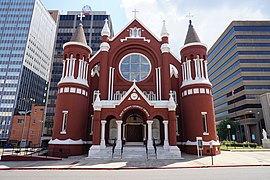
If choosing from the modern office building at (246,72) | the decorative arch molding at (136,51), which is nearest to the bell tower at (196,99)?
the decorative arch molding at (136,51)

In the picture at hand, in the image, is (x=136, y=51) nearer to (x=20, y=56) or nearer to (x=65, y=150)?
(x=65, y=150)

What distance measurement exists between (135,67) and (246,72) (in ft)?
141

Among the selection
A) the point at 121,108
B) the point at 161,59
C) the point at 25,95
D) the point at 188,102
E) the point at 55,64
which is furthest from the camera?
the point at 25,95

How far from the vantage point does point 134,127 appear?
23984 millimetres

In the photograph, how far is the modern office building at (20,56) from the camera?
2928 inches

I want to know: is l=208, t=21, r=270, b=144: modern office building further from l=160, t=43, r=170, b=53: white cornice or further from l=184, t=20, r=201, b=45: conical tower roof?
l=160, t=43, r=170, b=53: white cornice

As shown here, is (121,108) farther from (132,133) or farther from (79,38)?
(79,38)

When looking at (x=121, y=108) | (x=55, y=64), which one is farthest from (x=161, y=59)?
(x=55, y=64)

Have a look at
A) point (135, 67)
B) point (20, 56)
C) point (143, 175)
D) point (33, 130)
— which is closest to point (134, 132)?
point (135, 67)

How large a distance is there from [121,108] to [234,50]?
5137cm

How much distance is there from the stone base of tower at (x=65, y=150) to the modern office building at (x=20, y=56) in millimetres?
59653

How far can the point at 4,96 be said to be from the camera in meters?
74.2

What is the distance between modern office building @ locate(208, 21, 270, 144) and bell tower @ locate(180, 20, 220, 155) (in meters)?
29.5

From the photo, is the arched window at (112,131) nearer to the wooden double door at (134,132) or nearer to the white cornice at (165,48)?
the wooden double door at (134,132)
